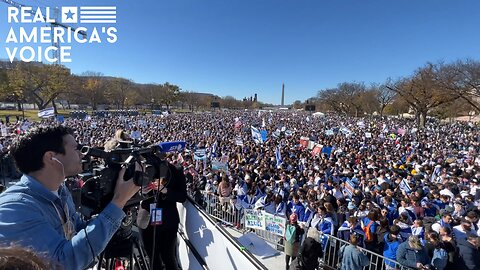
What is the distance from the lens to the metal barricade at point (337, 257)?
19.4ft

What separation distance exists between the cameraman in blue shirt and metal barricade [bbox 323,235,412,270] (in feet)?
18.8

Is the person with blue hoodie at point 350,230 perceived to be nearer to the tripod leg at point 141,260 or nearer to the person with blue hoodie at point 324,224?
the person with blue hoodie at point 324,224

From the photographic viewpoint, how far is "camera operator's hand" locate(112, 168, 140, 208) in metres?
1.66

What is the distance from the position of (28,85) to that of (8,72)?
5690mm

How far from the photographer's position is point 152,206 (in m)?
3.18

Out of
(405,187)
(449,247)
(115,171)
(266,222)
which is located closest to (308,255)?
(266,222)

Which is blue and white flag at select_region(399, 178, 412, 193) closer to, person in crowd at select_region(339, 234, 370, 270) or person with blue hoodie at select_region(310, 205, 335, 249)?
person with blue hoodie at select_region(310, 205, 335, 249)

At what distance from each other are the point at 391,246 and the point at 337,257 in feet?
4.58

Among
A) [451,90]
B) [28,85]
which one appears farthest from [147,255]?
[28,85]

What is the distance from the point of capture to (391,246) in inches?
233

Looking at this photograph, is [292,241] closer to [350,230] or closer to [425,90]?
[350,230]

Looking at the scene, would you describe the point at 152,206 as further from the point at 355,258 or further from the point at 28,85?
the point at 28,85

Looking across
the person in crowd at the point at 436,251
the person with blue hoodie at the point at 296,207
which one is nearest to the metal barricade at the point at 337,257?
the person in crowd at the point at 436,251

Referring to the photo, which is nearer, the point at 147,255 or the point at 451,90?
the point at 147,255
